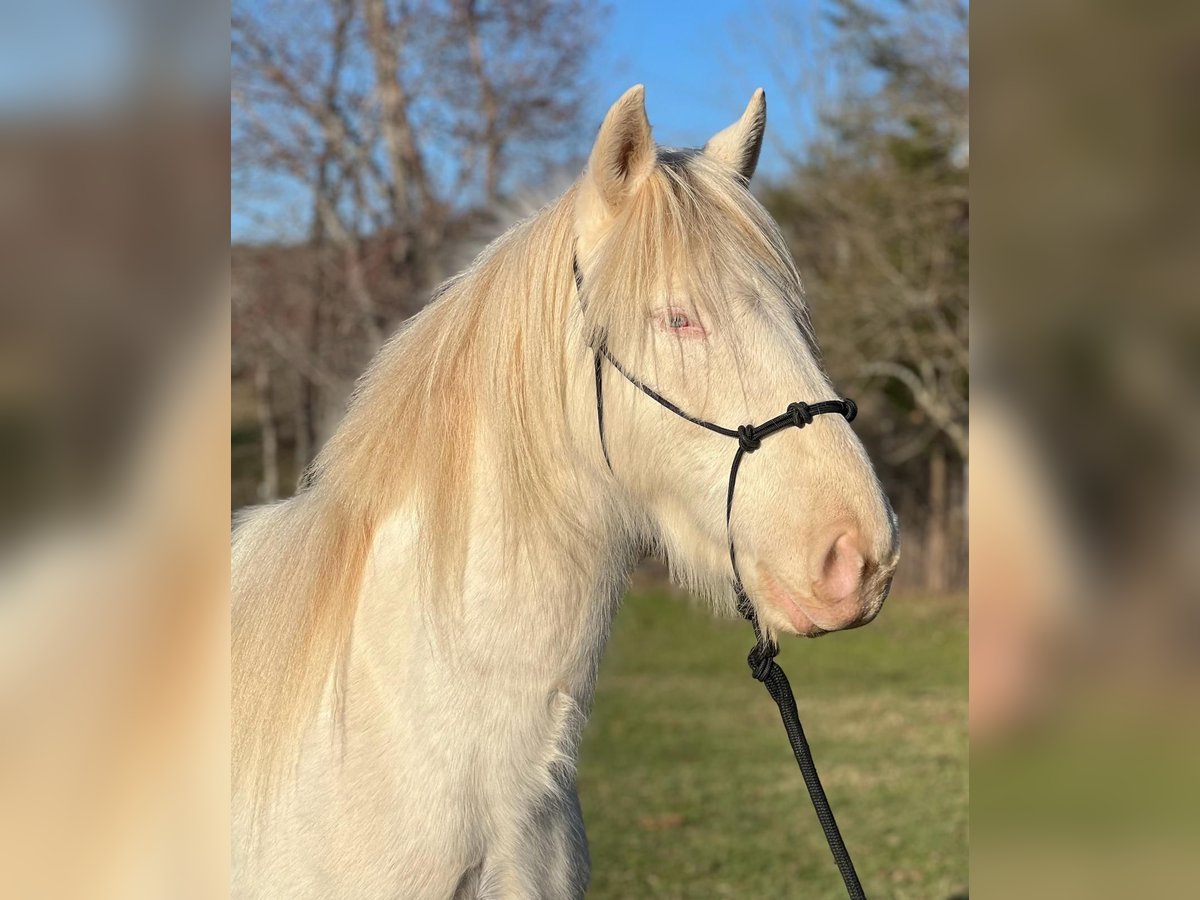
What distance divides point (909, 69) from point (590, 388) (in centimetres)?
1261

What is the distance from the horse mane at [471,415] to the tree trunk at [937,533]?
1377 centimetres

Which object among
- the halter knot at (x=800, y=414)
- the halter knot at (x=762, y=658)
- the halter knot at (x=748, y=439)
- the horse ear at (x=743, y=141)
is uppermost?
the horse ear at (x=743, y=141)

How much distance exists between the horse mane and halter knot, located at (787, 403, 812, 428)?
181mm

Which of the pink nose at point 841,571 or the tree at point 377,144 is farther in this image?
the tree at point 377,144

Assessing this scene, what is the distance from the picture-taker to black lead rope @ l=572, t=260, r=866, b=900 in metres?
1.51

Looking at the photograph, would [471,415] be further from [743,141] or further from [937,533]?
[937,533]

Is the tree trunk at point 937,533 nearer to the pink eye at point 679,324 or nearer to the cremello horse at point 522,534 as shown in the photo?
the cremello horse at point 522,534

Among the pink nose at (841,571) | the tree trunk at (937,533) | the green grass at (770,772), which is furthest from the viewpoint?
the tree trunk at (937,533)

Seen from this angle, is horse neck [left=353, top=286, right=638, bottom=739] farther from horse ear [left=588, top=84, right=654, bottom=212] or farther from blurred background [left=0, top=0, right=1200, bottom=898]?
blurred background [left=0, top=0, right=1200, bottom=898]

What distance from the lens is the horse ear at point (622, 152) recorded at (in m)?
1.60

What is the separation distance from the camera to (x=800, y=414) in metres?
1.50

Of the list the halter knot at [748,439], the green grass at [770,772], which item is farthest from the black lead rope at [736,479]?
the green grass at [770,772]
